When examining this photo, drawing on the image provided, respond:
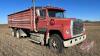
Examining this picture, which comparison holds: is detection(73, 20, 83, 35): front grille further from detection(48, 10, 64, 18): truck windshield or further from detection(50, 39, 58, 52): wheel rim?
detection(48, 10, 64, 18): truck windshield

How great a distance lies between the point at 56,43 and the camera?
9.35m

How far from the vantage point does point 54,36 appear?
9609mm

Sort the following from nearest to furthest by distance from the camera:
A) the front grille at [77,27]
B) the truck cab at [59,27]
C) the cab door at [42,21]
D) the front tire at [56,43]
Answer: the truck cab at [59,27], the front tire at [56,43], the front grille at [77,27], the cab door at [42,21]

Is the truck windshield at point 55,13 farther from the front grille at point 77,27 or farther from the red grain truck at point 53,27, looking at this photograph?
the front grille at point 77,27

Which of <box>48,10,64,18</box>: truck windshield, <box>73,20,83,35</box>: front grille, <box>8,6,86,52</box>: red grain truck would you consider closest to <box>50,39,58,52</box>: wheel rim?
<box>8,6,86,52</box>: red grain truck

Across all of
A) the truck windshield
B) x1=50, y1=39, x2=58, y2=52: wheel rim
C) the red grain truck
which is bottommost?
x1=50, y1=39, x2=58, y2=52: wheel rim

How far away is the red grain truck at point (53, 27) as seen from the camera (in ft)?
29.2

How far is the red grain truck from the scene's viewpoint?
8.90m

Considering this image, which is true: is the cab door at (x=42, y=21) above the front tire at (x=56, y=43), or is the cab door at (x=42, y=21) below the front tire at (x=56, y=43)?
above

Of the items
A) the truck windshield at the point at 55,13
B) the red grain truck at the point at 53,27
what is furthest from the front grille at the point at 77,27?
the truck windshield at the point at 55,13

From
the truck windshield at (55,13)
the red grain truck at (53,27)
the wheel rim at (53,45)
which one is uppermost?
the truck windshield at (55,13)

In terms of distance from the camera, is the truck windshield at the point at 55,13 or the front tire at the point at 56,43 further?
the truck windshield at the point at 55,13

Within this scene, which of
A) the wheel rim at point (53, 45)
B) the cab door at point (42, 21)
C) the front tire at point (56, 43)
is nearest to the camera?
the front tire at point (56, 43)

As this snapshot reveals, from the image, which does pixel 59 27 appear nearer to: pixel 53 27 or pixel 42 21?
pixel 53 27
